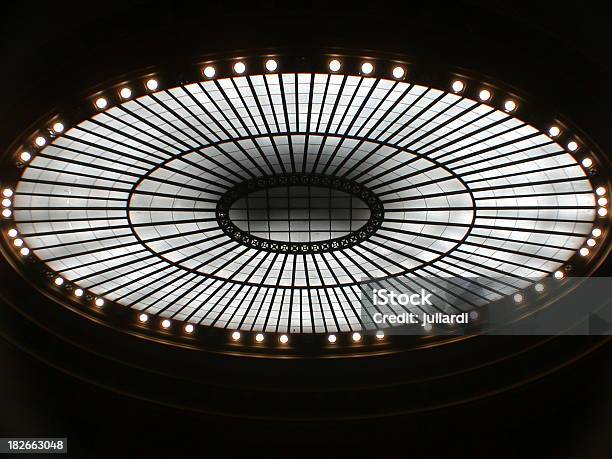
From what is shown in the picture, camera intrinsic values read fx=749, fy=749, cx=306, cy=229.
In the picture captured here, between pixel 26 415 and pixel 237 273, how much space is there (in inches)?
434

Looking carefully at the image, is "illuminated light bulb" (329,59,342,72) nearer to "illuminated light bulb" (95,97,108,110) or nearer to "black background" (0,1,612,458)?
"black background" (0,1,612,458)

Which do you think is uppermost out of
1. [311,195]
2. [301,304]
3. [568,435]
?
[311,195]

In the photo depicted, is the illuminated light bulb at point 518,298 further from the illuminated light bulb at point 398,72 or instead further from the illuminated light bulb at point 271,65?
the illuminated light bulb at point 271,65

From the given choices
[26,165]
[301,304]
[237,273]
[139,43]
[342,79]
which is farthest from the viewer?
[301,304]

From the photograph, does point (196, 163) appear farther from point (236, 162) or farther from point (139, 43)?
point (139, 43)

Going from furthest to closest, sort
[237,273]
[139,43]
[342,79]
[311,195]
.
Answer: [237,273] → [311,195] → [342,79] → [139,43]

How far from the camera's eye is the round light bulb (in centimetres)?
2240

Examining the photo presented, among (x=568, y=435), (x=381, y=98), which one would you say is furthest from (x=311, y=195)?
(x=568, y=435)

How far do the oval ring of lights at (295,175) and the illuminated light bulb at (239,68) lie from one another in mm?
53

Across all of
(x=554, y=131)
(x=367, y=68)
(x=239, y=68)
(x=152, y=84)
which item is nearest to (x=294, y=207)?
(x=239, y=68)

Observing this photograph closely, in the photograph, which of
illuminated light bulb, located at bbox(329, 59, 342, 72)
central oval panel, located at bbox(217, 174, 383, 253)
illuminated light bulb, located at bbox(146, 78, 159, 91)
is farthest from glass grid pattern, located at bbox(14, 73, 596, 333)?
illuminated light bulb, located at bbox(329, 59, 342, 72)

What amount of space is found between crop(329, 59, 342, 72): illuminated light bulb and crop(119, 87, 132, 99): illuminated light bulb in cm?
569

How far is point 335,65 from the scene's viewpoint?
20625 millimetres

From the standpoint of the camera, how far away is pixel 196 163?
24.7 meters
